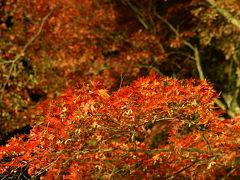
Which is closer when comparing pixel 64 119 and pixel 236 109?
pixel 64 119

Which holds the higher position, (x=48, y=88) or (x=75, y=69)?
(x=75, y=69)

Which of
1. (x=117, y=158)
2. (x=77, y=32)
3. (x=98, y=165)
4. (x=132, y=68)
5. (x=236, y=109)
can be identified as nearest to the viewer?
(x=98, y=165)

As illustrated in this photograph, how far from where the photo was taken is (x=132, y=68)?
10781 millimetres

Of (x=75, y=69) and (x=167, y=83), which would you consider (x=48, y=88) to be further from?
(x=167, y=83)

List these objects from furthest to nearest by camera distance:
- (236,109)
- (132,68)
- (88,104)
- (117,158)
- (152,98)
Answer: (132,68) → (236,109) → (117,158) → (152,98) → (88,104)

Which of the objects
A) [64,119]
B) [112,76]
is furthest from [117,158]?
[112,76]

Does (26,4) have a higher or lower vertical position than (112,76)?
higher

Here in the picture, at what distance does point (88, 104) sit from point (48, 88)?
363 inches

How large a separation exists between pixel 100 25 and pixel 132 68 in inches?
124

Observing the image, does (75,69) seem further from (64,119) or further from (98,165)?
(64,119)

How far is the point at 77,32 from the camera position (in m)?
11.5

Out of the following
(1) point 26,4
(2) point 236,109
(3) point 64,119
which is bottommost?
(2) point 236,109

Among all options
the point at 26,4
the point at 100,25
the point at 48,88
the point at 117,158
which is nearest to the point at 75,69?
the point at 48,88

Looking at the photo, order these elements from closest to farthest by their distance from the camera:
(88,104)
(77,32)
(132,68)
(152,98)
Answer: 1. (88,104)
2. (152,98)
3. (132,68)
4. (77,32)
